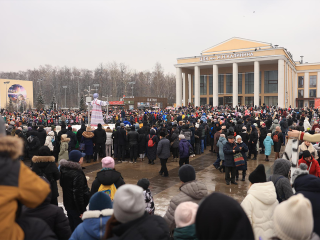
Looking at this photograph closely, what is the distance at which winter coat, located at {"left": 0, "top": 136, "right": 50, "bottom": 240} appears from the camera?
185 cm

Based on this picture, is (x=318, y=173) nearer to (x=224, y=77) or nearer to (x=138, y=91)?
(x=224, y=77)

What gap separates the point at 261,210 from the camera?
350 centimetres

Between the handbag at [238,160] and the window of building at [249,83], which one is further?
the window of building at [249,83]

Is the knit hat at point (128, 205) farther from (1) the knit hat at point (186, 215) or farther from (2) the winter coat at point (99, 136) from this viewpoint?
(2) the winter coat at point (99, 136)

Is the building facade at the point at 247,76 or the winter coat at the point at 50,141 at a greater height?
the building facade at the point at 247,76

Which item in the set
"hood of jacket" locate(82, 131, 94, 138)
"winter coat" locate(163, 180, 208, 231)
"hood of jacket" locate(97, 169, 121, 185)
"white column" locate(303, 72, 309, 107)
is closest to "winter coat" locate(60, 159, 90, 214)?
"hood of jacket" locate(97, 169, 121, 185)

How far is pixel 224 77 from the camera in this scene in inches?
2164

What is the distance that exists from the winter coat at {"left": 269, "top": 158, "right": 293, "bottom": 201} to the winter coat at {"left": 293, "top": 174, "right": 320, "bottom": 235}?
1.91 ft

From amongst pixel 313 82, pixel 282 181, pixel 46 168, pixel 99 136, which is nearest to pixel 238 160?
→ pixel 282 181

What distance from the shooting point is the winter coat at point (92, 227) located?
2.67 meters

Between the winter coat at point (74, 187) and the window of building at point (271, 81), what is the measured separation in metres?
53.1

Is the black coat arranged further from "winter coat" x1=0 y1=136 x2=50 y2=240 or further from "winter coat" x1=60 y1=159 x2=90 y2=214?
"winter coat" x1=0 y1=136 x2=50 y2=240

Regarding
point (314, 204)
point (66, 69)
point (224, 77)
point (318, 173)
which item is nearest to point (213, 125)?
point (318, 173)

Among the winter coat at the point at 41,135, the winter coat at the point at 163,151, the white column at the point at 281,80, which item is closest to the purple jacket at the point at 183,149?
the winter coat at the point at 163,151
